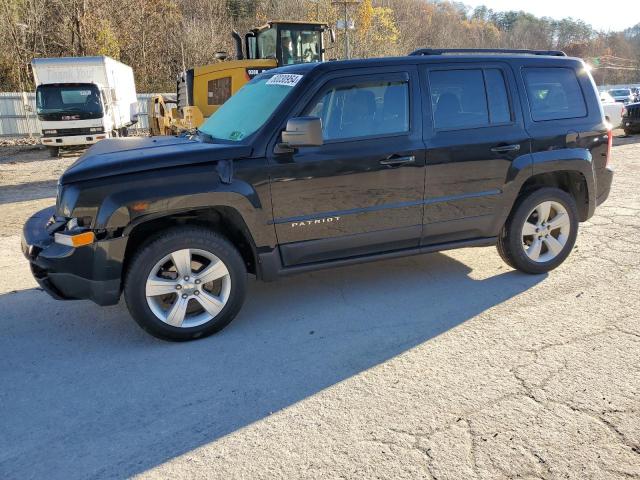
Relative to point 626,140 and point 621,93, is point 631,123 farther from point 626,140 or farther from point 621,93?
point 621,93

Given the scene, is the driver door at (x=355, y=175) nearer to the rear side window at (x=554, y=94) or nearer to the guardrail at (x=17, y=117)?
the rear side window at (x=554, y=94)

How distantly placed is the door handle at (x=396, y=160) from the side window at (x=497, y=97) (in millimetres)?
924

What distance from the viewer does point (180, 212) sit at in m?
3.64

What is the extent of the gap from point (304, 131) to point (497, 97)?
1.96 metres

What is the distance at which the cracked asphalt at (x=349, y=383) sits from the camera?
2500 millimetres

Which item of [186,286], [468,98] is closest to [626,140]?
[468,98]

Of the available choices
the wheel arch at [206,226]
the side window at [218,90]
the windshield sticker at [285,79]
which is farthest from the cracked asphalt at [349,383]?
the side window at [218,90]

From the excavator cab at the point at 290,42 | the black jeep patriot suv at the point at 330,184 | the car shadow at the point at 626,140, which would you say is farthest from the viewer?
the car shadow at the point at 626,140

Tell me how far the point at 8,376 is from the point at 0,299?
155 centimetres

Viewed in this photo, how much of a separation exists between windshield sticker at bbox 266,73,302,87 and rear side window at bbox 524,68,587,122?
2.13 meters

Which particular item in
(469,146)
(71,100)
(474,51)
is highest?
(474,51)

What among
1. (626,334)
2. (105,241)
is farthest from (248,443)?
(626,334)

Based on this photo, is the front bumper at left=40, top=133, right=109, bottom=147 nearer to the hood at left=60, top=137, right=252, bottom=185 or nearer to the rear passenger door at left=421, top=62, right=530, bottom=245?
the hood at left=60, top=137, right=252, bottom=185

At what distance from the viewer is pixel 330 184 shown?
13.0 ft
